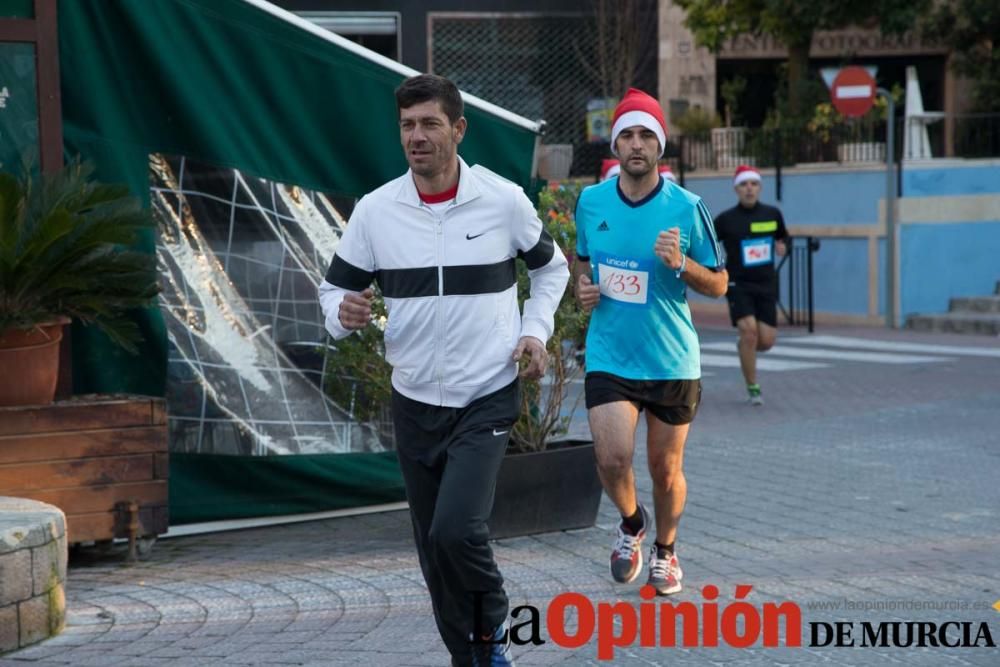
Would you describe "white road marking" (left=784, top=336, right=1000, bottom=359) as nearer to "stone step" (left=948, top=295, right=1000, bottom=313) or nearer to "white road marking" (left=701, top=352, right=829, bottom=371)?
"white road marking" (left=701, top=352, right=829, bottom=371)

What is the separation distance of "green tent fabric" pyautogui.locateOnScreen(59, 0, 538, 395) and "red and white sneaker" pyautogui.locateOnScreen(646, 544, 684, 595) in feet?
9.04

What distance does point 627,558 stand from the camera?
6.92 meters

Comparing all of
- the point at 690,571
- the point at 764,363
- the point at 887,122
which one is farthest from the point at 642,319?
the point at 887,122

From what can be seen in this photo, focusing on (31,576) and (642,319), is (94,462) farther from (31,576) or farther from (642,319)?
(642,319)

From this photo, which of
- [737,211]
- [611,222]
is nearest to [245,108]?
[611,222]

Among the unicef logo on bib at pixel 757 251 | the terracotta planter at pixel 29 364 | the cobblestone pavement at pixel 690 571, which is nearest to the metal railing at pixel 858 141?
the unicef logo on bib at pixel 757 251

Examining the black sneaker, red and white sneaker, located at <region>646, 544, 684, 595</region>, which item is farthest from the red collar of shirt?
red and white sneaker, located at <region>646, 544, 684, 595</region>

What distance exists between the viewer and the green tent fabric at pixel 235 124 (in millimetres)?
8023

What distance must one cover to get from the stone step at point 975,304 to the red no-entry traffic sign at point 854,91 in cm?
289

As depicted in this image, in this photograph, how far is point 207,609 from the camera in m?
6.73

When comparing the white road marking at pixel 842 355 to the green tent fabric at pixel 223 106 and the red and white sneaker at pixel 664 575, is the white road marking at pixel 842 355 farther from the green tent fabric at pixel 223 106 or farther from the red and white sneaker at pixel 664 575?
the red and white sneaker at pixel 664 575

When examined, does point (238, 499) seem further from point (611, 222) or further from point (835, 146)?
point (835, 146)

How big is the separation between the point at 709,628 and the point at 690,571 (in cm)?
111

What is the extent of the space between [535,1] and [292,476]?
86.8 feet
